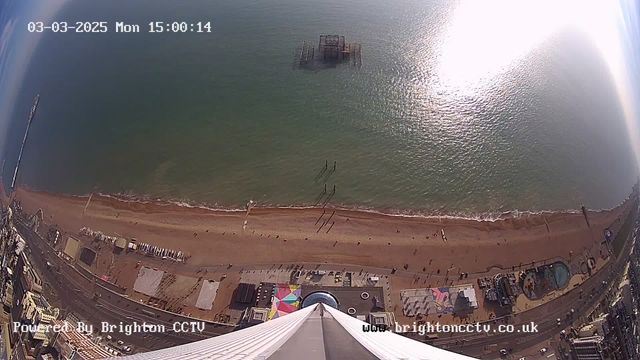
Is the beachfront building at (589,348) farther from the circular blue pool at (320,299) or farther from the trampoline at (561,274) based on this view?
the circular blue pool at (320,299)

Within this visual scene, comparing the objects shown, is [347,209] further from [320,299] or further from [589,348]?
[589,348]

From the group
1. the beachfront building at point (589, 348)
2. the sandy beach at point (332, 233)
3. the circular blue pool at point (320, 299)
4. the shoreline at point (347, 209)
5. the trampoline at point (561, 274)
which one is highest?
the shoreline at point (347, 209)

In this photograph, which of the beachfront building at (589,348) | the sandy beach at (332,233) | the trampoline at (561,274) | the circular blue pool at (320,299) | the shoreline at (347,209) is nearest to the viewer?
the beachfront building at (589,348)

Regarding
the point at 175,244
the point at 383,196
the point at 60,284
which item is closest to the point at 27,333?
the point at 60,284

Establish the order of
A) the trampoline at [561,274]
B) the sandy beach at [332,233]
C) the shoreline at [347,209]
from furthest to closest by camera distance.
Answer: the shoreline at [347,209] → the sandy beach at [332,233] → the trampoline at [561,274]

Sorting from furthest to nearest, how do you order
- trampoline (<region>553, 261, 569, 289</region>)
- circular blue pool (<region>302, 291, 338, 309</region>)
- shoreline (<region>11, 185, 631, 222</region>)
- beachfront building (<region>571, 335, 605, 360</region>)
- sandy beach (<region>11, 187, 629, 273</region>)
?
shoreline (<region>11, 185, 631, 222</region>), sandy beach (<region>11, 187, 629, 273</region>), trampoline (<region>553, 261, 569, 289</region>), circular blue pool (<region>302, 291, 338, 309</region>), beachfront building (<region>571, 335, 605, 360</region>)

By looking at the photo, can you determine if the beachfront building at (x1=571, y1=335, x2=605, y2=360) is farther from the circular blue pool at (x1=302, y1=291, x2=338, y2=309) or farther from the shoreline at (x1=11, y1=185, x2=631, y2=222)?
the circular blue pool at (x1=302, y1=291, x2=338, y2=309)

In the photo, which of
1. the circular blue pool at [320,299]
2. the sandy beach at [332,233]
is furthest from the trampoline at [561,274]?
the circular blue pool at [320,299]

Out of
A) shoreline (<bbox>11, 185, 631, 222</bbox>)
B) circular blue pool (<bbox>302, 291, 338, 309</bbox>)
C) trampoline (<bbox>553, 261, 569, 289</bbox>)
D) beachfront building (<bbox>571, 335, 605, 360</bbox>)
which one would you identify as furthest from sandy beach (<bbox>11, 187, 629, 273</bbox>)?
beachfront building (<bbox>571, 335, 605, 360</bbox>)

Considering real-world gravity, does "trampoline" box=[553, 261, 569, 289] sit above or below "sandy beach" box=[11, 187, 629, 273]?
below
